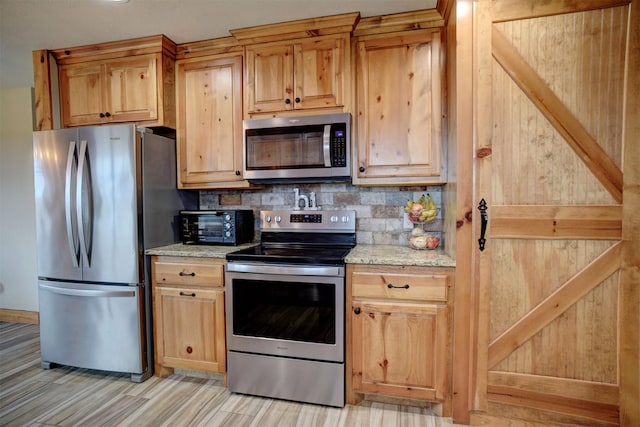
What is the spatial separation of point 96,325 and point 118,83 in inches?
70.2

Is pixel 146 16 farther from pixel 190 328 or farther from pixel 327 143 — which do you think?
pixel 190 328

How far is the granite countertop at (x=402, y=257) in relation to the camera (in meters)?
1.65

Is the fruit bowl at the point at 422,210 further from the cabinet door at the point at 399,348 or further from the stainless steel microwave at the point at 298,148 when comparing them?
the cabinet door at the point at 399,348

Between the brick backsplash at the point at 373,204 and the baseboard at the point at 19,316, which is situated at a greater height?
the brick backsplash at the point at 373,204

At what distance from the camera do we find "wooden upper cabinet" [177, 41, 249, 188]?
7.36 feet

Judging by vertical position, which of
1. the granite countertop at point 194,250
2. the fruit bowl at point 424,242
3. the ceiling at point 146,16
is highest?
the ceiling at point 146,16

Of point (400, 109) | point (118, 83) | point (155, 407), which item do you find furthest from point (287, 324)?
point (118, 83)

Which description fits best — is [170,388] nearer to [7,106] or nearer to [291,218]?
[291,218]

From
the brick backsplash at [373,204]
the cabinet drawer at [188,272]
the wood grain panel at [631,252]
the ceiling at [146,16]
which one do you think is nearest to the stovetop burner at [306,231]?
the brick backsplash at [373,204]

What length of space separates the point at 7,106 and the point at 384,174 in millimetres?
4042

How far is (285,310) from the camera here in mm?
1845

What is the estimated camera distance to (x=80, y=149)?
6.76ft

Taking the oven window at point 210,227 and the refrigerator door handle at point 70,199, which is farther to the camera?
the oven window at point 210,227

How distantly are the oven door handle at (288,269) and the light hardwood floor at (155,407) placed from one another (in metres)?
0.81
